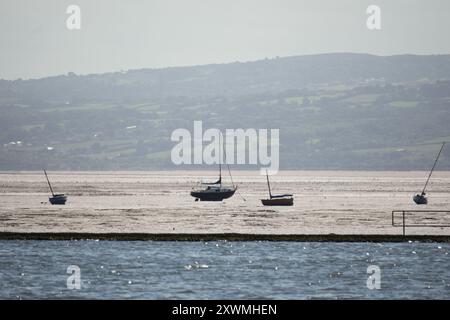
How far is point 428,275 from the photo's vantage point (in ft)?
235

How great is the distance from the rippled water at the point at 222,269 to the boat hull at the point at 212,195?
325 feet

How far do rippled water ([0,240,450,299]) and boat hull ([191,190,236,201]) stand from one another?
99.2 metres

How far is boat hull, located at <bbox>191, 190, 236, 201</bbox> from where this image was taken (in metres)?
190

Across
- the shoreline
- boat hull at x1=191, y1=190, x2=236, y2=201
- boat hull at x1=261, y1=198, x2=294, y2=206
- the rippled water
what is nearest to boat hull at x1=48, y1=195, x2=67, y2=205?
boat hull at x1=191, y1=190, x2=236, y2=201

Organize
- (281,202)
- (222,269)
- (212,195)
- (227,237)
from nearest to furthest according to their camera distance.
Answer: (222,269)
(227,237)
(281,202)
(212,195)

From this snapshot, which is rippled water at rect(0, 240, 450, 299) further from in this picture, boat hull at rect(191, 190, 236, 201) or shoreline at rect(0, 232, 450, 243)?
boat hull at rect(191, 190, 236, 201)

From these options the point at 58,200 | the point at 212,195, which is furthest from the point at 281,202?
the point at 58,200

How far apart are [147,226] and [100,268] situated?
138ft

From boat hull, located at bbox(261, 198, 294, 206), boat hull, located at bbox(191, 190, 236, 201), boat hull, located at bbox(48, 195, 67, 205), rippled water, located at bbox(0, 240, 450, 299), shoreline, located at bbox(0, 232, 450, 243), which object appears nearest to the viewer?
rippled water, located at bbox(0, 240, 450, 299)

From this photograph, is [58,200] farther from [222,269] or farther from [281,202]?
[222,269]

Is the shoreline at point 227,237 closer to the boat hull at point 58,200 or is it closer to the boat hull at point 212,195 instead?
the boat hull at point 58,200

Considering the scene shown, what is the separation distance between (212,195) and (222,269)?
11921 cm

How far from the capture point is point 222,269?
7406 cm
